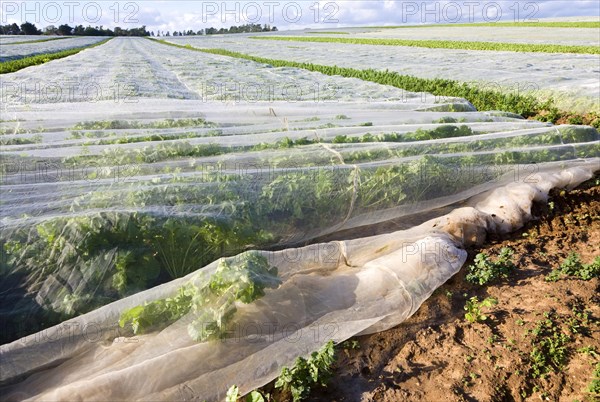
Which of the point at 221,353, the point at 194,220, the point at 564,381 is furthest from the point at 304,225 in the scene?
the point at 564,381

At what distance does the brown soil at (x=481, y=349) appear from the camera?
9.58 feet

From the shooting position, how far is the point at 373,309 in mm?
3453

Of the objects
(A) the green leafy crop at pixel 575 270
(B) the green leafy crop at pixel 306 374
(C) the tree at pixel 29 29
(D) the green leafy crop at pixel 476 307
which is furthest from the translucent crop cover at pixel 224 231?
(C) the tree at pixel 29 29

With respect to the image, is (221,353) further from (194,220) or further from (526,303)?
(526,303)

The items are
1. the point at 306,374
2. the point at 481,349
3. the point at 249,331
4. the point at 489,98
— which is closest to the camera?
the point at 306,374

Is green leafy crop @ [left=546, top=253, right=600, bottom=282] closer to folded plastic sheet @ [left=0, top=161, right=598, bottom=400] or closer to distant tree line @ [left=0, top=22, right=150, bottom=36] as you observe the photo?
folded plastic sheet @ [left=0, top=161, right=598, bottom=400]

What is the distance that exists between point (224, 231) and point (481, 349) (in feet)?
7.27

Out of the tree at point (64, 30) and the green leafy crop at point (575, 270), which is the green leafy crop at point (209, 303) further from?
the tree at point (64, 30)

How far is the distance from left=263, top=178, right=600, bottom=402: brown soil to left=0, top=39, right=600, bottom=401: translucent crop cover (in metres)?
0.18

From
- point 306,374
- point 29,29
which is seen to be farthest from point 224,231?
point 29,29

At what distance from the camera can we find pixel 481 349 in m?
3.26

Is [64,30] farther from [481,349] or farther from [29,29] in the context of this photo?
[481,349]

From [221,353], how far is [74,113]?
5.63 meters

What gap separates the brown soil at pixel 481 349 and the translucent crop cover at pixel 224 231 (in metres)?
0.18
